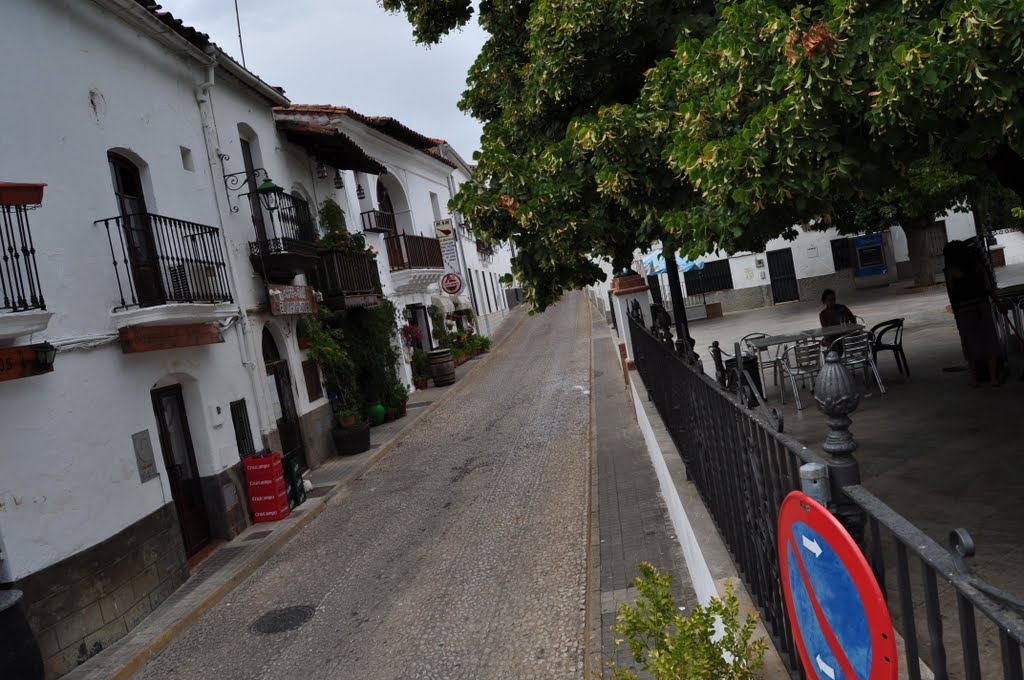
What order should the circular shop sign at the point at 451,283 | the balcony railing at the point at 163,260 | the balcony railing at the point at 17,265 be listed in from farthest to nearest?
the circular shop sign at the point at 451,283, the balcony railing at the point at 163,260, the balcony railing at the point at 17,265

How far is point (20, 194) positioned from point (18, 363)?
1458 mm

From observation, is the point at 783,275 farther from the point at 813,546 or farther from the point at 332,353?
the point at 813,546

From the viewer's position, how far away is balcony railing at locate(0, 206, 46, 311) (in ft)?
21.0

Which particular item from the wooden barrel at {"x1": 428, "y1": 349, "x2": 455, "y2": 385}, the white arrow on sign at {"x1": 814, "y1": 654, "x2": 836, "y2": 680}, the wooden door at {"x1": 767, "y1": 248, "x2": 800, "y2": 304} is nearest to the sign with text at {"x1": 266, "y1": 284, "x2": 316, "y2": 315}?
the wooden barrel at {"x1": 428, "y1": 349, "x2": 455, "y2": 385}

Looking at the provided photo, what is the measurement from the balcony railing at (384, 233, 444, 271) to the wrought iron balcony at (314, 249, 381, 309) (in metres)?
3.69

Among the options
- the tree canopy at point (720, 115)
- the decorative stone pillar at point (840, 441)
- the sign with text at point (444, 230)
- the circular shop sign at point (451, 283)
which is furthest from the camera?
the sign with text at point (444, 230)

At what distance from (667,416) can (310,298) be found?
809 centimetres

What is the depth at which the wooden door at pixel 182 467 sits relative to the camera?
9102 millimetres

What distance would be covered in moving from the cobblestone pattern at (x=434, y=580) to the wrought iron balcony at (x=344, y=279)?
374 cm

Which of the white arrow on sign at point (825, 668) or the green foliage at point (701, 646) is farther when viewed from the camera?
the green foliage at point (701, 646)

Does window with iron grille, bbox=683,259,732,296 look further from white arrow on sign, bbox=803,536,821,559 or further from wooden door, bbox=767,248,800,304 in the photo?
white arrow on sign, bbox=803,536,821,559

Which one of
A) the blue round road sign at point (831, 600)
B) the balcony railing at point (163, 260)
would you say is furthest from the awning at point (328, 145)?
the blue round road sign at point (831, 600)

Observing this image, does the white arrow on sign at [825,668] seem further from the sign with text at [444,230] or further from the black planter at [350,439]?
the sign with text at [444,230]

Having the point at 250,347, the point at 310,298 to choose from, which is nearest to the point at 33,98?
the point at 250,347
